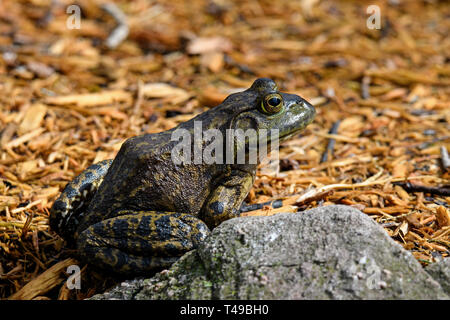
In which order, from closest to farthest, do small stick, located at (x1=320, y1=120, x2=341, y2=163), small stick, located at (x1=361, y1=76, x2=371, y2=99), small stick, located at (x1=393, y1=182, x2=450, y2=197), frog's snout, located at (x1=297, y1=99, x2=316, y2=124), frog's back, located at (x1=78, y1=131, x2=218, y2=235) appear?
frog's back, located at (x1=78, y1=131, x2=218, y2=235)
frog's snout, located at (x1=297, y1=99, x2=316, y2=124)
small stick, located at (x1=393, y1=182, x2=450, y2=197)
small stick, located at (x1=320, y1=120, x2=341, y2=163)
small stick, located at (x1=361, y1=76, x2=371, y2=99)

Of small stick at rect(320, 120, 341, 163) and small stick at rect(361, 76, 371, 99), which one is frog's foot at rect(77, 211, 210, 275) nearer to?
small stick at rect(320, 120, 341, 163)

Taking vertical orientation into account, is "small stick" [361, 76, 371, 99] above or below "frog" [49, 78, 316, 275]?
above

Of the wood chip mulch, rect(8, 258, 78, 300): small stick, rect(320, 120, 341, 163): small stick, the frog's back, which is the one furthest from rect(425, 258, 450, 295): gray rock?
rect(8, 258, 78, 300): small stick

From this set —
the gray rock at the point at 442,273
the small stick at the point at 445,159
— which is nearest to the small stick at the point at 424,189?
the small stick at the point at 445,159

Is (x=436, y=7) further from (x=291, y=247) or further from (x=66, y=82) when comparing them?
(x=291, y=247)

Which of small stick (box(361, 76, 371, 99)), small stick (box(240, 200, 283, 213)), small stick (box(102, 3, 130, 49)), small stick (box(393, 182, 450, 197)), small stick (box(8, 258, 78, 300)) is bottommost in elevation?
small stick (box(8, 258, 78, 300))

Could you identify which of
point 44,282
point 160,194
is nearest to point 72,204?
point 44,282

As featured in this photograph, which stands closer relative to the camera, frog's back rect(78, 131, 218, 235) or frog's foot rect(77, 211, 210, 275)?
frog's foot rect(77, 211, 210, 275)
